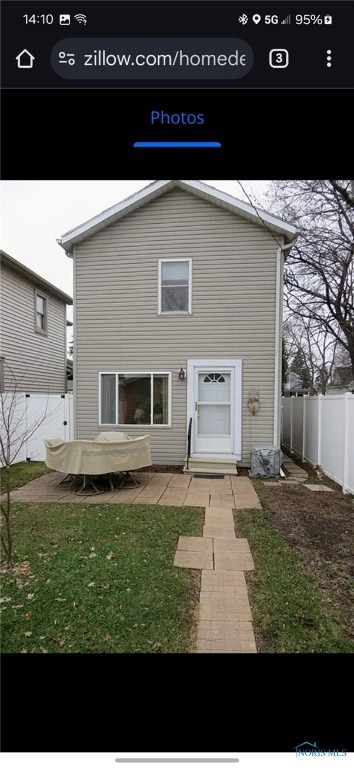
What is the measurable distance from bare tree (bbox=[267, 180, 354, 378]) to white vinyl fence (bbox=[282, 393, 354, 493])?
448cm

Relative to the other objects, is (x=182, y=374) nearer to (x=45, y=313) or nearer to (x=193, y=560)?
(x=193, y=560)

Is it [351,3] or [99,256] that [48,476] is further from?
[351,3]

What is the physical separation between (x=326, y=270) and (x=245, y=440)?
8.76 metres

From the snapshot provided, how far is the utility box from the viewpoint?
686cm

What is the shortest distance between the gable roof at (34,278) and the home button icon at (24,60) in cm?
802

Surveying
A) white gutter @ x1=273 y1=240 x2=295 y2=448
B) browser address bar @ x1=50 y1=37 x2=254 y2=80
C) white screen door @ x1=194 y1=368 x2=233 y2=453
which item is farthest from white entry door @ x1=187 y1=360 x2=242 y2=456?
browser address bar @ x1=50 y1=37 x2=254 y2=80

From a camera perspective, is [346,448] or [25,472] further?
[25,472]

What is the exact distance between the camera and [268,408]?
7332 mm

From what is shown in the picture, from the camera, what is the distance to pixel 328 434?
21.7 feet

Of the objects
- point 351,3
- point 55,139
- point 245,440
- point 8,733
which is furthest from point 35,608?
point 245,440

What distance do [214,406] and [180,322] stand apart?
2.00 m

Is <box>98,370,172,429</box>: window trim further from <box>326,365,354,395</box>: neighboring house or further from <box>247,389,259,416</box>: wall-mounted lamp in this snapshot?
<box>326,365,354,395</box>: neighboring house

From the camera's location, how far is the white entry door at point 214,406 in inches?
292

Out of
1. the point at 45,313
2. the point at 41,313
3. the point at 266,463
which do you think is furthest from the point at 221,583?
the point at 45,313
